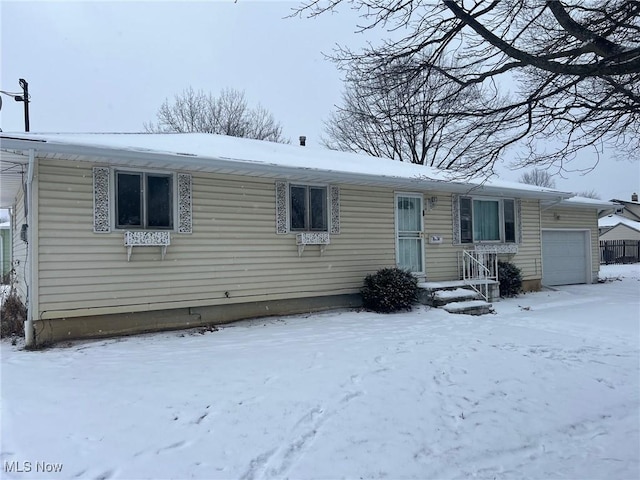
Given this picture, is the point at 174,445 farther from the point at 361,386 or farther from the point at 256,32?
the point at 256,32

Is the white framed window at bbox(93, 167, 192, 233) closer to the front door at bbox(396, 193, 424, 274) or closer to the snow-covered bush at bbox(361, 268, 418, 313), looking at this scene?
the snow-covered bush at bbox(361, 268, 418, 313)

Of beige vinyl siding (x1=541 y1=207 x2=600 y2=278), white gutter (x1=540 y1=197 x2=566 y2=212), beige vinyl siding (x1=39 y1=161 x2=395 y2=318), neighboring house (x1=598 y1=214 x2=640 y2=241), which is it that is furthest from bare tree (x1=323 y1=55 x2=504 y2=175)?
neighboring house (x1=598 y1=214 x2=640 y2=241)

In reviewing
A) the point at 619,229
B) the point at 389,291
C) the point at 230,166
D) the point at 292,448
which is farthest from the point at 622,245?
the point at 292,448

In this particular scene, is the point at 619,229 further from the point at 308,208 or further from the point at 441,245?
the point at 308,208

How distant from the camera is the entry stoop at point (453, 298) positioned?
9305 mm

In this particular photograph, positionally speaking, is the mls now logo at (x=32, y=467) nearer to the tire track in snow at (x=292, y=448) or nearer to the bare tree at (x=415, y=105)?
the tire track in snow at (x=292, y=448)

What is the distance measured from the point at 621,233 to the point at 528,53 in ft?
115

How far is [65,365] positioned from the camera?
546 centimetres

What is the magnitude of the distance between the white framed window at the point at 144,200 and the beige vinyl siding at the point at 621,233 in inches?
1365

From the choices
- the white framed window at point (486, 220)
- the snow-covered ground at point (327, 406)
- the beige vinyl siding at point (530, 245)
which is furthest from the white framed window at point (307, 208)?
the beige vinyl siding at point (530, 245)

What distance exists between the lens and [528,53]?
15.5 ft

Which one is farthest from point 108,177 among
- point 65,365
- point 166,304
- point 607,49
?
point 607,49

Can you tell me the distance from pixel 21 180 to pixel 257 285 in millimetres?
4657

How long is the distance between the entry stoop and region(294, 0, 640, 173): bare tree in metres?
3.76
